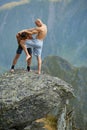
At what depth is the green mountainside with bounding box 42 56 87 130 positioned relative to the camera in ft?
377

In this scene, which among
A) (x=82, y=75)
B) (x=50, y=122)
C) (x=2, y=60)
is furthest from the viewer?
(x=82, y=75)

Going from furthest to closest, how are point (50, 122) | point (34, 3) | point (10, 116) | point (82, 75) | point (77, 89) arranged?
point (82, 75), point (77, 89), point (34, 3), point (50, 122), point (10, 116)

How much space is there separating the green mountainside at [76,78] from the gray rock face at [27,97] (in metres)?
80.4

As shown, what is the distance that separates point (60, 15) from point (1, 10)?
13128mm

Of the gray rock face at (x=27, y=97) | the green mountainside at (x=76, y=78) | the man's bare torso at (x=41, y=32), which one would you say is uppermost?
the man's bare torso at (x=41, y=32)

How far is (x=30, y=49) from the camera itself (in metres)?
19.7

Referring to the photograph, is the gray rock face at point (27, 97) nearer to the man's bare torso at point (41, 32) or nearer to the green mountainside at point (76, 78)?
the man's bare torso at point (41, 32)

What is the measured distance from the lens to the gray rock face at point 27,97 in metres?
18.0

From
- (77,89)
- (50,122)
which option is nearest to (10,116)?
(50,122)

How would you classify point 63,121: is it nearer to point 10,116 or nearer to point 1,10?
point 10,116

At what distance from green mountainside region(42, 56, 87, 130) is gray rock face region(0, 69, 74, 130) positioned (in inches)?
3165

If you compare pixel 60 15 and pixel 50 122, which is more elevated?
pixel 50 122

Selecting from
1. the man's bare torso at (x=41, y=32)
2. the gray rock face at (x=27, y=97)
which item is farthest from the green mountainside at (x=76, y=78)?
the man's bare torso at (x=41, y=32)

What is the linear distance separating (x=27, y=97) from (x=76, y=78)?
13623cm
